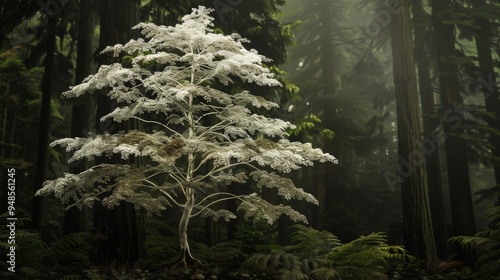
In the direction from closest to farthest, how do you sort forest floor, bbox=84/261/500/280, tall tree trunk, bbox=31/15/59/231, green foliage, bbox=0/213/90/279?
forest floor, bbox=84/261/500/280
green foliage, bbox=0/213/90/279
tall tree trunk, bbox=31/15/59/231

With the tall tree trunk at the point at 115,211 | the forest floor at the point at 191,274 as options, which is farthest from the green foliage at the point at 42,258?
the forest floor at the point at 191,274

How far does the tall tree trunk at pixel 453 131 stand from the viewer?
35.9 feet

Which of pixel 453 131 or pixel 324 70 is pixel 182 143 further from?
pixel 324 70

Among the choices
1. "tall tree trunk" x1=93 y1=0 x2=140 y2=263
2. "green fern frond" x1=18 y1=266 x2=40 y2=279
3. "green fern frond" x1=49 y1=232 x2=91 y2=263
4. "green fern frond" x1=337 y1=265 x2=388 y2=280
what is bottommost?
"green fern frond" x1=337 y1=265 x2=388 y2=280

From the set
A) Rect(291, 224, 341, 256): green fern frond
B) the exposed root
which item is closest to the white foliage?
the exposed root

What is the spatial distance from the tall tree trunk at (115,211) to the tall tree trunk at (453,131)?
8.58 m

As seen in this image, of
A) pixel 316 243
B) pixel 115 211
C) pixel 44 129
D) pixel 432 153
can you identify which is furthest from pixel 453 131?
pixel 44 129

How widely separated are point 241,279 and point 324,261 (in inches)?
50.6

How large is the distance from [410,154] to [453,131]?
4.14 metres

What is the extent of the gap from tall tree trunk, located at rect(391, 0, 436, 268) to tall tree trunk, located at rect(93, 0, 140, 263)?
18.2 feet

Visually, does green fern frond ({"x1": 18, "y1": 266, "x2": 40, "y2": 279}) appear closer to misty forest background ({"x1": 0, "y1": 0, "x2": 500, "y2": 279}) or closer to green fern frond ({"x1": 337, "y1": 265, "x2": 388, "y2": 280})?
misty forest background ({"x1": 0, "y1": 0, "x2": 500, "y2": 279})

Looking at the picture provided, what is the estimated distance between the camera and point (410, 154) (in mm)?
8234

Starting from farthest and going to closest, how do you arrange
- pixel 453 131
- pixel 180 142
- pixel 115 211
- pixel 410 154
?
pixel 453 131
pixel 410 154
pixel 115 211
pixel 180 142

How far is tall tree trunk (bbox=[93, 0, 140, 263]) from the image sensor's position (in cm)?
700
